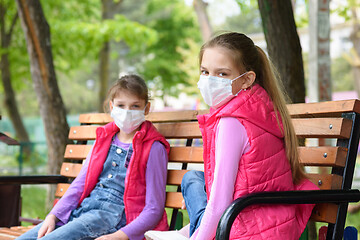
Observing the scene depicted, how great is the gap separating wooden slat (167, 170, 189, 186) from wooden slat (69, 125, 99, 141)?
0.90 m

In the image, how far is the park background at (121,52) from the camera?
13.9 meters

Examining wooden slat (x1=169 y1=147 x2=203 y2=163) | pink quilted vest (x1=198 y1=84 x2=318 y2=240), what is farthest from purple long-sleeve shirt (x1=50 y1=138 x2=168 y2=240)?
pink quilted vest (x1=198 y1=84 x2=318 y2=240)

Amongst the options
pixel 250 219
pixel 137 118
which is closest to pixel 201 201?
pixel 250 219

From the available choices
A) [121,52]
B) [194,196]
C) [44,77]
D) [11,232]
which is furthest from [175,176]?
[121,52]

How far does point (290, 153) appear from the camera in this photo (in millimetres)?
2730

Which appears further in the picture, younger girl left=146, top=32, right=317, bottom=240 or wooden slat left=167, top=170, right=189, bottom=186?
wooden slat left=167, top=170, right=189, bottom=186

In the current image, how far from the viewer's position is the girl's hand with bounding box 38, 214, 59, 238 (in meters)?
3.54

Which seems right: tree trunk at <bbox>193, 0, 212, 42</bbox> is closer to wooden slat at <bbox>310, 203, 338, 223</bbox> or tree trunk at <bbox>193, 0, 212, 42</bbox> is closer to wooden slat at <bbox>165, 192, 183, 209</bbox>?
wooden slat at <bbox>165, 192, 183, 209</bbox>

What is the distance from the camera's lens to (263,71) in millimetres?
2885

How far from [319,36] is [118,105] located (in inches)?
161

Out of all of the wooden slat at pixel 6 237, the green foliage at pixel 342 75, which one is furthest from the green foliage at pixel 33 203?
the green foliage at pixel 342 75

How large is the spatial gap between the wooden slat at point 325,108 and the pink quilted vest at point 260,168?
375 millimetres

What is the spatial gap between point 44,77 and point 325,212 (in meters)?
4.37

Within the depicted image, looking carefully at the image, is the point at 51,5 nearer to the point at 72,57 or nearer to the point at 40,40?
the point at 72,57
